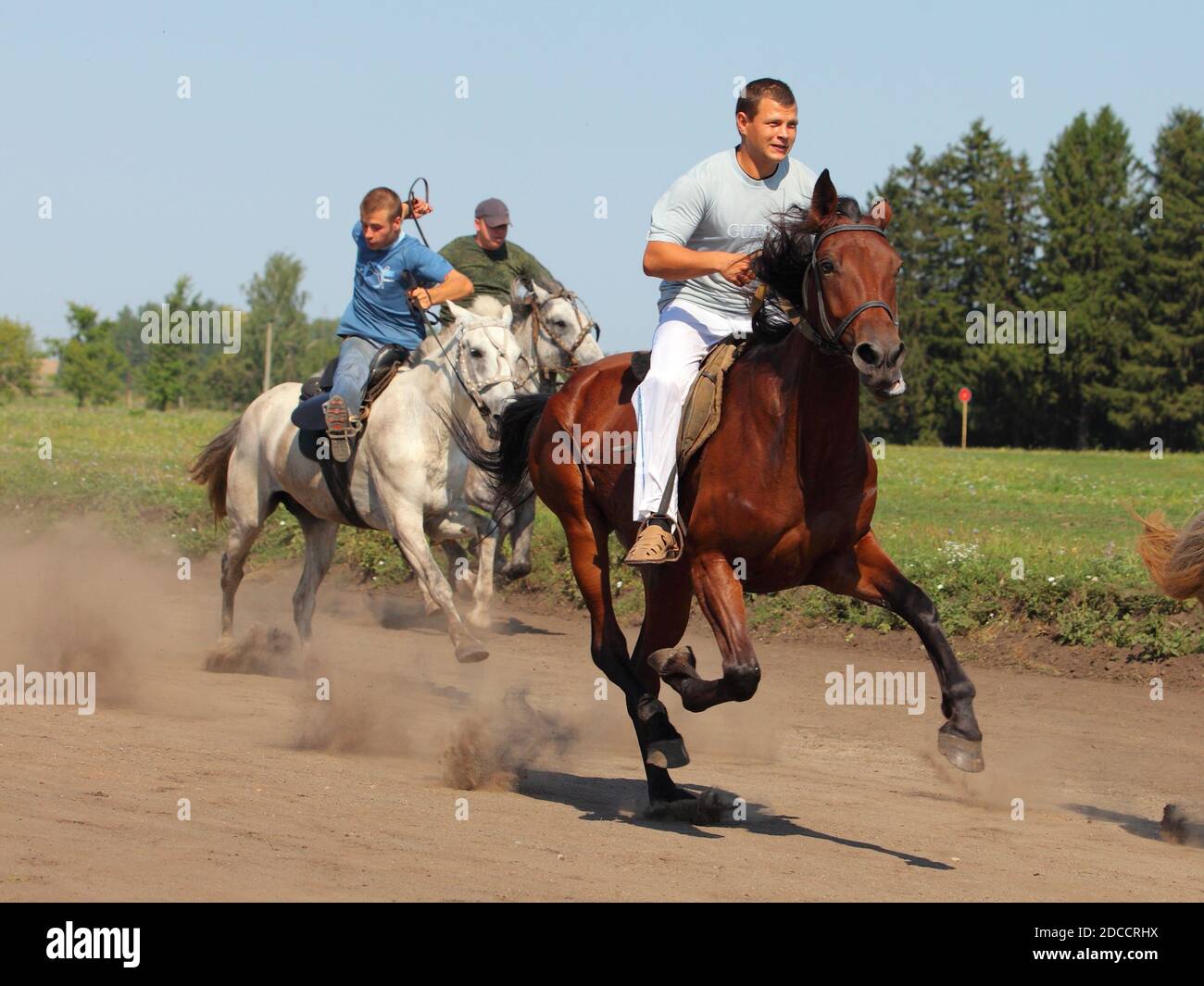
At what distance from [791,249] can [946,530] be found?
1043cm

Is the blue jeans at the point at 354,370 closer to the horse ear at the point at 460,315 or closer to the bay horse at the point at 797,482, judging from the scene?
the horse ear at the point at 460,315

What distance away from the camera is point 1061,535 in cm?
1759

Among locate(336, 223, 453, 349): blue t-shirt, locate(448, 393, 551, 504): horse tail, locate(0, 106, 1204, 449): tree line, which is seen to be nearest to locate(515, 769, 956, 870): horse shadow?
locate(448, 393, 551, 504): horse tail

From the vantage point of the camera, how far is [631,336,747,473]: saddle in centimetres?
666

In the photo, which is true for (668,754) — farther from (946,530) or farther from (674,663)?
(946,530)

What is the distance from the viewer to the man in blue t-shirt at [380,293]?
35.7 ft

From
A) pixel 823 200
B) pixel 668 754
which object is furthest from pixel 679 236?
pixel 668 754

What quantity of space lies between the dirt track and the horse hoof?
0.31 m

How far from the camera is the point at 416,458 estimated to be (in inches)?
432

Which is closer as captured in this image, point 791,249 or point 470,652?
point 791,249

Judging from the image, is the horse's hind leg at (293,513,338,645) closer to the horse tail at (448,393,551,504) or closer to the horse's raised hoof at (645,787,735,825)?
the horse tail at (448,393,551,504)

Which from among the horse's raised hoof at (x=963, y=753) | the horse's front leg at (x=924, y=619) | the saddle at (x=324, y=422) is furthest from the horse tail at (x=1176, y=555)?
the saddle at (x=324, y=422)

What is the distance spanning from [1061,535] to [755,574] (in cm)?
1206

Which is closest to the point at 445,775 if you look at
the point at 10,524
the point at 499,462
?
the point at 499,462
